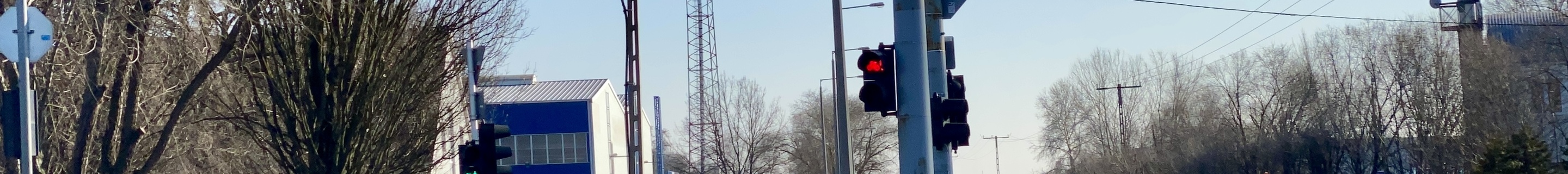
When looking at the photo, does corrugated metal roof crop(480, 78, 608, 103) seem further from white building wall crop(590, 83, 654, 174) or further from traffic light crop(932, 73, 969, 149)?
traffic light crop(932, 73, 969, 149)

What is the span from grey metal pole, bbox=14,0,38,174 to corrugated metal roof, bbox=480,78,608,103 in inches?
1673

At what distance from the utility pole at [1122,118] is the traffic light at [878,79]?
5096cm

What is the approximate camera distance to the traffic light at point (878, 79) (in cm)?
1141

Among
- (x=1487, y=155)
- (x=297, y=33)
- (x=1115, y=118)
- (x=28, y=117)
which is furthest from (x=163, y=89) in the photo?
(x=1115, y=118)

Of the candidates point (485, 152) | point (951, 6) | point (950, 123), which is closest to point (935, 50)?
point (951, 6)

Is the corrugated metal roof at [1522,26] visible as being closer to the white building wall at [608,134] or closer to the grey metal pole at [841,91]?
the grey metal pole at [841,91]

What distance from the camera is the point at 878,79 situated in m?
11.5

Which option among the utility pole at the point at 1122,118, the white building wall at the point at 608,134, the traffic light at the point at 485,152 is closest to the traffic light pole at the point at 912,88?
the traffic light at the point at 485,152

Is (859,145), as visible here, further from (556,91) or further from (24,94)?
(24,94)

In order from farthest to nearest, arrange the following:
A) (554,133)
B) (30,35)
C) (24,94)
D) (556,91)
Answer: (556,91), (554,133), (30,35), (24,94)

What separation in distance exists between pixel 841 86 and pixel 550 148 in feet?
118

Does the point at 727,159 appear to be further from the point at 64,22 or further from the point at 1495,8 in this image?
the point at 64,22

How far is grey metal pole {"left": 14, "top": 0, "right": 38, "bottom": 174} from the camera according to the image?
10.7 meters

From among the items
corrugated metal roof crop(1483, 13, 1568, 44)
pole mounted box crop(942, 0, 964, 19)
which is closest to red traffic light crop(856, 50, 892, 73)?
pole mounted box crop(942, 0, 964, 19)
